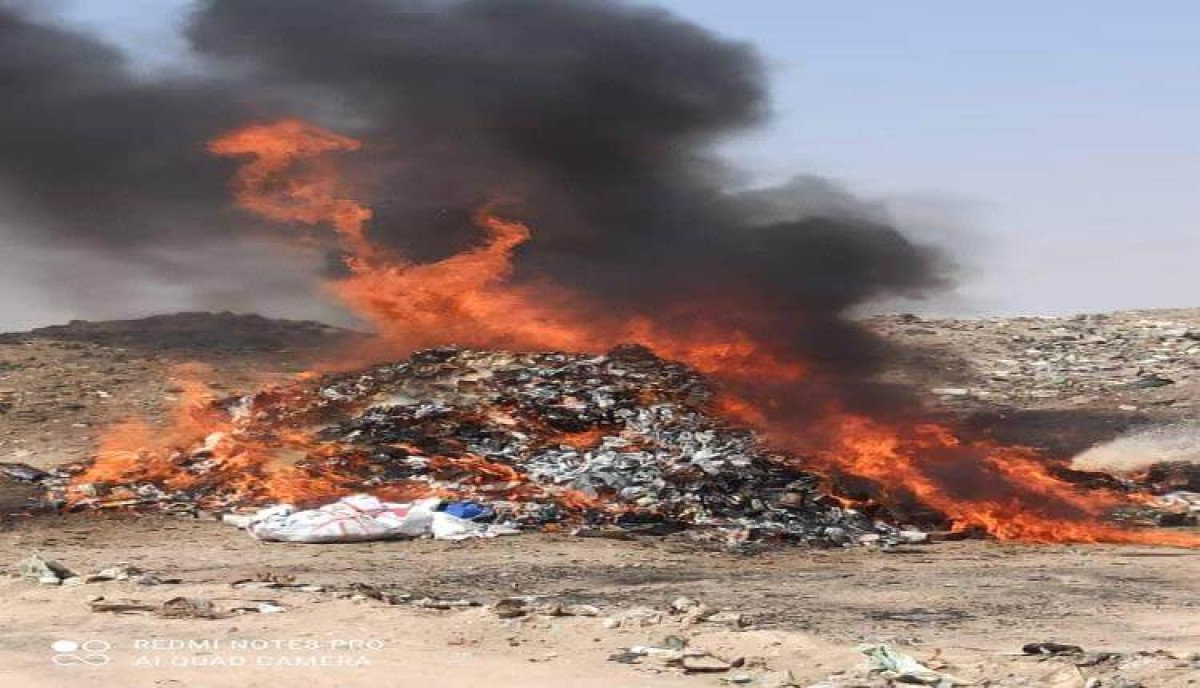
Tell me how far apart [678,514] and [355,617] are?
6.11 m

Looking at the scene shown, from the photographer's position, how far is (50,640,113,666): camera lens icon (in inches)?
352

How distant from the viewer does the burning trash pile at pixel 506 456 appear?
51.6ft

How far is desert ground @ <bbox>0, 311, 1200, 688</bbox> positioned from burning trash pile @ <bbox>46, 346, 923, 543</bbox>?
0.81 meters

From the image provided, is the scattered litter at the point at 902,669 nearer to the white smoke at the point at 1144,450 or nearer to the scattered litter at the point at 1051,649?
the scattered litter at the point at 1051,649

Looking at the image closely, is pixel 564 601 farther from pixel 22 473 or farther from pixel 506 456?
pixel 22 473

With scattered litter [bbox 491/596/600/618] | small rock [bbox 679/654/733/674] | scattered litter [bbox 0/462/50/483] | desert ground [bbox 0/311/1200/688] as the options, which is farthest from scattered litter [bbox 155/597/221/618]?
scattered litter [bbox 0/462/50/483]

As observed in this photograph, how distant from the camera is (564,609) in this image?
35.3ft

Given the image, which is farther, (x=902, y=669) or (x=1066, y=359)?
(x=1066, y=359)

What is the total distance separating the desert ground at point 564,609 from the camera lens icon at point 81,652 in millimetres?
32

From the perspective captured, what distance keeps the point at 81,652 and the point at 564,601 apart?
4178 millimetres

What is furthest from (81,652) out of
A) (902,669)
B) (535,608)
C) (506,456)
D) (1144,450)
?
(1144,450)

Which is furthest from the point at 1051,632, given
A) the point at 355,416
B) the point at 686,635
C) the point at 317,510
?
the point at 355,416

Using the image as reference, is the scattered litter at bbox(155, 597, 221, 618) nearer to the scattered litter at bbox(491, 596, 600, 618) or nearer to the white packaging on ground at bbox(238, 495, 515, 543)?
the scattered litter at bbox(491, 596, 600, 618)

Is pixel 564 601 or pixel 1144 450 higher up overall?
pixel 1144 450
